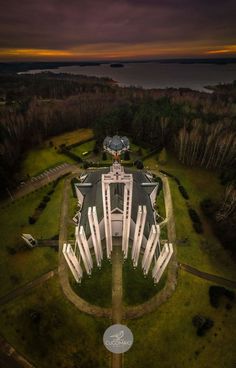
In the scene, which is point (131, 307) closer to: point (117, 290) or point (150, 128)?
point (117, 290)

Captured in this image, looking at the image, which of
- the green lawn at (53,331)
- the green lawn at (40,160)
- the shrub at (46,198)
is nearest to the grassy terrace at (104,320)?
the green lawn at (53,331)

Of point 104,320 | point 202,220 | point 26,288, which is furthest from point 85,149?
point 104,320

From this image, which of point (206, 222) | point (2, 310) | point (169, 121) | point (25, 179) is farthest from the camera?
point (169, 121)

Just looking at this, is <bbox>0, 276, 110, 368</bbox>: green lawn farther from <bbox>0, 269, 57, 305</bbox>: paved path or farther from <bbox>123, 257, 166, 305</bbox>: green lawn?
<bbox>123, 257, 166, 305</bbox>: green lawn

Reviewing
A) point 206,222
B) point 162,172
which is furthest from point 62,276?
point 162,172

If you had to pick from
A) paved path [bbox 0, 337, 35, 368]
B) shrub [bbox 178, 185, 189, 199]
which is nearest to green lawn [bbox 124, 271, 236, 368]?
A: paved path [bbox 0, 337, 35, 368]

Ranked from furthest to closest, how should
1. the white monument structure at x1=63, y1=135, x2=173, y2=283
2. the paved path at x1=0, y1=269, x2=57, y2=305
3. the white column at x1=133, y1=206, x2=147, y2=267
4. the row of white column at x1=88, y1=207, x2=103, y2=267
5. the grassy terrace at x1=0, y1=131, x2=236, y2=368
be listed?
the paved path at x1=0, y1=269, x2=57, y2=305 < the white monument structure at x1=63, y1=135, x2=173, y2=283 < the white column at x1=133, y1=206, x2=147, y2=267 < the row of white column at x1=88, y1=207, x2=103, y2=267 < the grassy terrace at x1=0, y1=131, x2=236, y2=368

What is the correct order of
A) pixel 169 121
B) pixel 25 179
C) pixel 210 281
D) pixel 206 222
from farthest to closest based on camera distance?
pixel 169 121 → pixel 25 179 → pixel 206 222 → pixel 210 281

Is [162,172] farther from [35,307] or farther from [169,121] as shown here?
[35,307]
